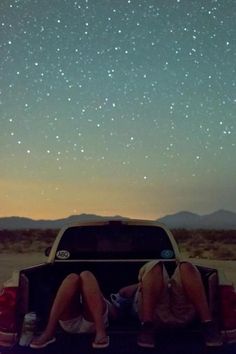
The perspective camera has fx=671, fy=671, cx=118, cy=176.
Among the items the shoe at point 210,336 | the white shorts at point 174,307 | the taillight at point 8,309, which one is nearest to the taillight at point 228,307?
the shoe at point 210,336

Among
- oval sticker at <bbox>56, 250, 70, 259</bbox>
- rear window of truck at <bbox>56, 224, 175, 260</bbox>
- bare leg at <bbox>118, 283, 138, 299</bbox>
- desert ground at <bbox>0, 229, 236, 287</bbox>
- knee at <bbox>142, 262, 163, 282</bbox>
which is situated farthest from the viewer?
desert ground at <bbox>0, 229, 236, 287</bbox>

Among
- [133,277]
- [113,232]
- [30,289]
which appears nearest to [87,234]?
[113,232]

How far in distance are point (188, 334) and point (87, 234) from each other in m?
2.44

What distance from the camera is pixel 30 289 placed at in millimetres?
5324

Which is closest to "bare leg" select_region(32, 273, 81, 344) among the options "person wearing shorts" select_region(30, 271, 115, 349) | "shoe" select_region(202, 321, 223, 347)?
"person wearing shorts" select_region(30, 271, 115, 349)

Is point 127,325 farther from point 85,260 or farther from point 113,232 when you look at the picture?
point 113,232

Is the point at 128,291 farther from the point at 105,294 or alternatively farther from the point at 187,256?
the point at 187,256

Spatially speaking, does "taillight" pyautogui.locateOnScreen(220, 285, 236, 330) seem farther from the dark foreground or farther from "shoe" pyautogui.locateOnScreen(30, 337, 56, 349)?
"shoe" pyautogui.locateOnScreen(30, 337, 56, 349)

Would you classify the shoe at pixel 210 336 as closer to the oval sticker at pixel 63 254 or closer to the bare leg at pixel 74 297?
the bare leg at pixel 74 297

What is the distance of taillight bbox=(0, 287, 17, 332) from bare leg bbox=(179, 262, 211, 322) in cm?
127

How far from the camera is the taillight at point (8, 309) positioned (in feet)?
16.2

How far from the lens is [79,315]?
4.99 metres

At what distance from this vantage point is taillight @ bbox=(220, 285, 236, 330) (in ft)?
16.1

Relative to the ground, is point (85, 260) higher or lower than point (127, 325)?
higher
